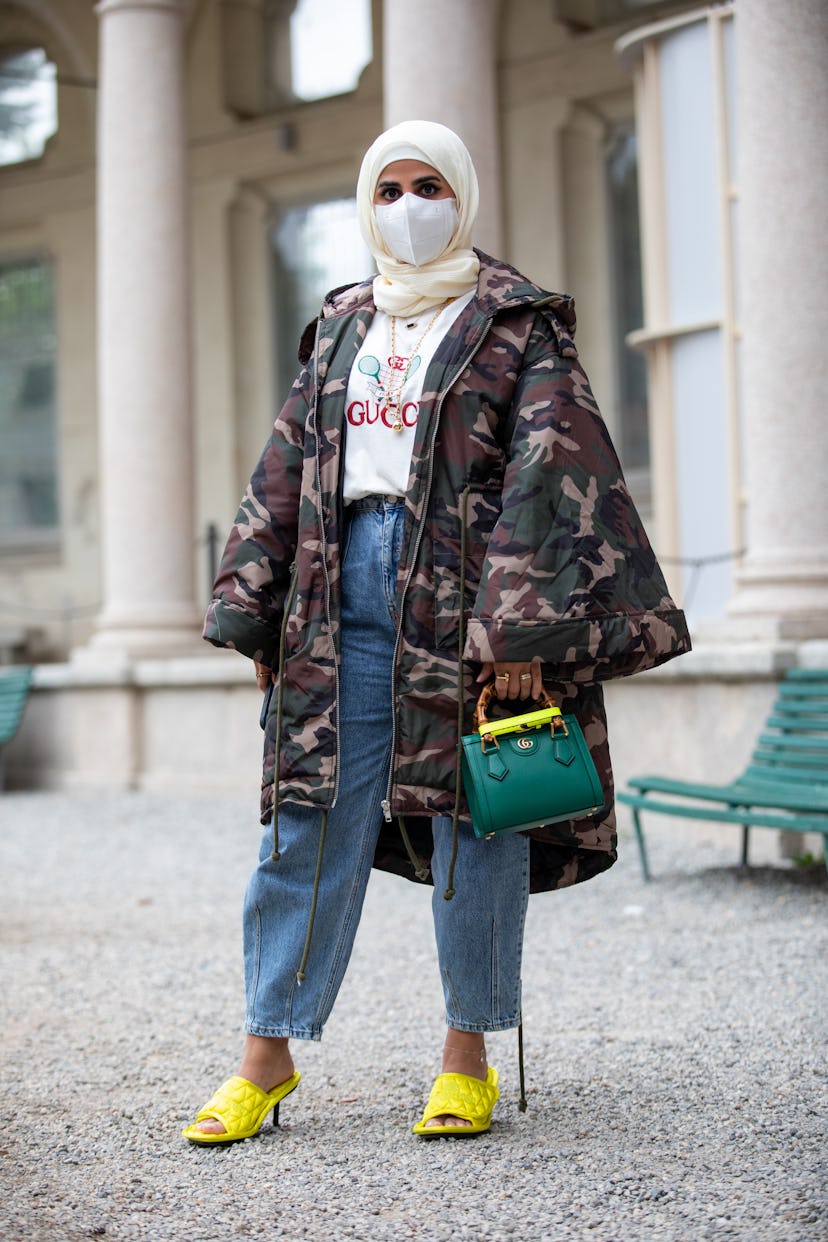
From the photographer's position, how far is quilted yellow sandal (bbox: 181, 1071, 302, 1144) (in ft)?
10.2

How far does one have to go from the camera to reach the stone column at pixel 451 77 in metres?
7.98

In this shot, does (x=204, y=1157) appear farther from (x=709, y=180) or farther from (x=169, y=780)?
(x=169, y=780)

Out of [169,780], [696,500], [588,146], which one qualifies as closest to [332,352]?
[696,500]

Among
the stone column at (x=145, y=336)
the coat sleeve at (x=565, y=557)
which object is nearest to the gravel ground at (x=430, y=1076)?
the coat sleeve at (x=565, y=557)

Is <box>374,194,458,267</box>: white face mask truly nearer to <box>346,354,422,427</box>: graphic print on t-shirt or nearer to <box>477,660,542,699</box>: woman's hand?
<box>346,354,422,427</box>: graphic print on t-shirt

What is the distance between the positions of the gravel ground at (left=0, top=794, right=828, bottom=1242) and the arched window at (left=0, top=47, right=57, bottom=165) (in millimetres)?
11188

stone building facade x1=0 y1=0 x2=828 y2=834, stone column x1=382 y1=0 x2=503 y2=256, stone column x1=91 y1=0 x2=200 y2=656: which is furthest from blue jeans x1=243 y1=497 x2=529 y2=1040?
stone column x1=91 y1=0 x2=200 y2=656

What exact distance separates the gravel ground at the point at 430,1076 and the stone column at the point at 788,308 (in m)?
1.26

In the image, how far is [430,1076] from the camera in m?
3.64

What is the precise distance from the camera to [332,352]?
3.20 meters

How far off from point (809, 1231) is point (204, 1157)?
113cm

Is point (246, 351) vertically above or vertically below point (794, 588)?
above

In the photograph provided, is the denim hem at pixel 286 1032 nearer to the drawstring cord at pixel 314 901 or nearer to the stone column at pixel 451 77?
the drawstring cord at pixel 314 901

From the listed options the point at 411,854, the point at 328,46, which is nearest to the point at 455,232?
the point at 411,854
